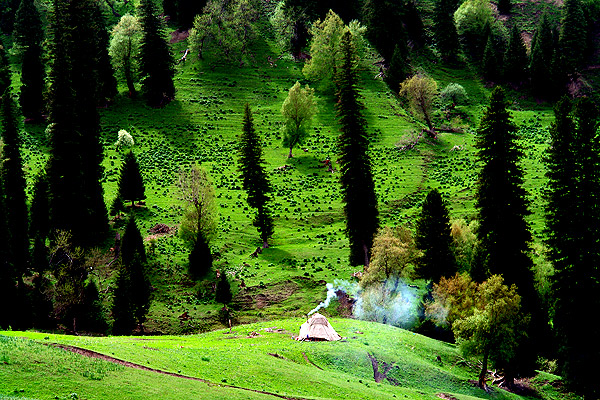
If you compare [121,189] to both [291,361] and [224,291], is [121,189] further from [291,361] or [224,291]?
[291,361]

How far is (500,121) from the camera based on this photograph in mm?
57906

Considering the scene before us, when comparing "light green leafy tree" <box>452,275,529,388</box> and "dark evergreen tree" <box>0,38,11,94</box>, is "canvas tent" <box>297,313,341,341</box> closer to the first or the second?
"light green leafy tree" <box>452,275,529,388</box>

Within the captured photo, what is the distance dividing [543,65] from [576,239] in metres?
93.2

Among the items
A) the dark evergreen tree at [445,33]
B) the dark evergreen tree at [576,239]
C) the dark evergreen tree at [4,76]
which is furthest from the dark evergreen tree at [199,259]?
the dark evergreen tree at [445,33]

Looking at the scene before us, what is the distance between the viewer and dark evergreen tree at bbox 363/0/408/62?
141m

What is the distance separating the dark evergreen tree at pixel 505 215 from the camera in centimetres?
5709

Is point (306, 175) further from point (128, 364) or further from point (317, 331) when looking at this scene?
point (128, 364)

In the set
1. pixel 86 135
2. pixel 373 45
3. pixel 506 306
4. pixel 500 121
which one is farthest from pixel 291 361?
pixel 373 45

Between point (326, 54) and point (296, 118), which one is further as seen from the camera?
point (326, 54)

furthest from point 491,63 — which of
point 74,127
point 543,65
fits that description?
point 74,127

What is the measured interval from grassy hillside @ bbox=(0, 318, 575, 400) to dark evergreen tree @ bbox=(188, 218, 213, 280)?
634 inches

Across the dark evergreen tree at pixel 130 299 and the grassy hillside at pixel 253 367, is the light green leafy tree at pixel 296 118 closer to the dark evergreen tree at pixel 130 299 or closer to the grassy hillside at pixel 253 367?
the dark evergreen tree at pixel 130 299

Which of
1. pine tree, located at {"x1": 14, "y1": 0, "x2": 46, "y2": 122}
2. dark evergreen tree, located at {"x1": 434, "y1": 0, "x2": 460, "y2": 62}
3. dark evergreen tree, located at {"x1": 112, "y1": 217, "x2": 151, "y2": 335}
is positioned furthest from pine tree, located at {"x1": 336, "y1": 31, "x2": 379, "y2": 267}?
dark evergreen tree, located at {"x1": 434, "y1": 0, "x2": 460, "y2": 62}

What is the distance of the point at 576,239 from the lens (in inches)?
2060
